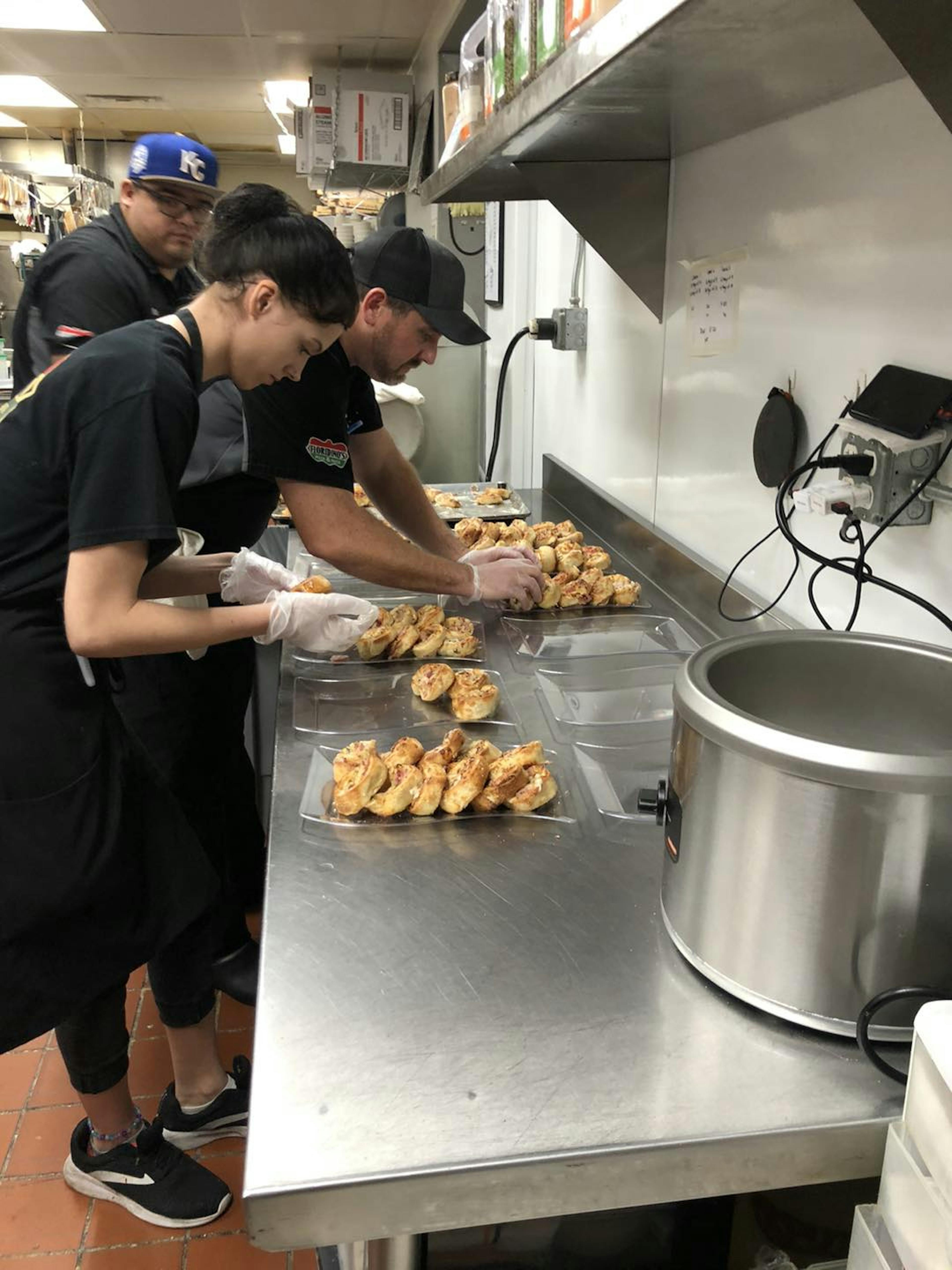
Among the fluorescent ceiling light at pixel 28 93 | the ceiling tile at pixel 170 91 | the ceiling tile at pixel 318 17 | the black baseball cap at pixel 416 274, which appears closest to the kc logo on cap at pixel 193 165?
the black baseball cap at pixel 416 274

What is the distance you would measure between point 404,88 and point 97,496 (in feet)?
16.6

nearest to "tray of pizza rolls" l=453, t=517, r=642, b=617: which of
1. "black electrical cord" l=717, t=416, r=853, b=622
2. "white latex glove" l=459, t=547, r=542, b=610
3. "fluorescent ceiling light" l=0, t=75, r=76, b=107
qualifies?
"white latex glove" l=459, t=547, r=542, b=610

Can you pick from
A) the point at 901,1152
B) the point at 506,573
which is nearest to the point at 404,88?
the point at 506,573

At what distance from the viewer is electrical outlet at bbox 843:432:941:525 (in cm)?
116

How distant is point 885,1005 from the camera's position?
0.75m

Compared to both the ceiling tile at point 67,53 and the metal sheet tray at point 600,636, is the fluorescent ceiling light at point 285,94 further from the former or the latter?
the metal sheet tray at point 600,636

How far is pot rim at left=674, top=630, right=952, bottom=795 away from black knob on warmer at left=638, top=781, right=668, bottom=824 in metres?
0.13

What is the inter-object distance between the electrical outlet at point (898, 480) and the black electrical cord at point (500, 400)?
2.04 meters

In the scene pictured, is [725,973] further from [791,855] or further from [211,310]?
[211,310]

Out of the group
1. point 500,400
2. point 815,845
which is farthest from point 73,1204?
point 500,400

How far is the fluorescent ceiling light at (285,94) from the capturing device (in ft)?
21.3

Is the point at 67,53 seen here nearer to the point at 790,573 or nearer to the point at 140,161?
the point at 140,161

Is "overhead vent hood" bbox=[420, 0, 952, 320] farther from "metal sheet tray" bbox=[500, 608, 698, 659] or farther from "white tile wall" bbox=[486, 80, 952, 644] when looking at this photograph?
"metal sheet tray" bbox=[500, 608, 698, 659]

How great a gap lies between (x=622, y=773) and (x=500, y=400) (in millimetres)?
2580
